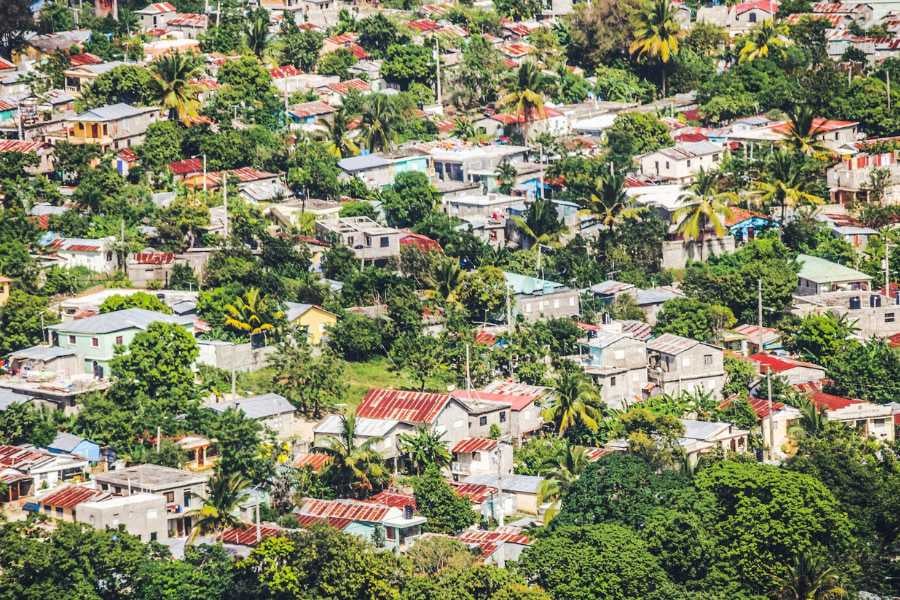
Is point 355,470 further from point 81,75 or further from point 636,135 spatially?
point 81,75

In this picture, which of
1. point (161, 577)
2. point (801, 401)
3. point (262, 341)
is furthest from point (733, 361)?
point (161, 577)

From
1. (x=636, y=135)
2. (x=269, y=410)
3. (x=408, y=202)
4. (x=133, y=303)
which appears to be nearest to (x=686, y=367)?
(x=269, y=410)

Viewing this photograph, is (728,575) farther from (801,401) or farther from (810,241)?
(810,241)

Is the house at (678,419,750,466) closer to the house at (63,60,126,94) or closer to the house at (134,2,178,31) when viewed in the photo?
the house at (63,60,126,94)

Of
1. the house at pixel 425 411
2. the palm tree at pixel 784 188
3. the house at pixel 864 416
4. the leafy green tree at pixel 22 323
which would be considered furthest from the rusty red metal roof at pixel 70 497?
Result: the palm tree at pixel 784 188

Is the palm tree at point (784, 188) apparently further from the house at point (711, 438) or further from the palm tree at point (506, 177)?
the house at point (711, 438)

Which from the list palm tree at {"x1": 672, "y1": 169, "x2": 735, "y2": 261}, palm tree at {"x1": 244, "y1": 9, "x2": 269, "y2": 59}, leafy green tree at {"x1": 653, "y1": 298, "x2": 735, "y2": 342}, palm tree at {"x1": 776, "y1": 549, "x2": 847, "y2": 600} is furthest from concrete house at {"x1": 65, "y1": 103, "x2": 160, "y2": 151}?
palm tree at {"x1": 776, "y1": 549, "x2": 847, "y2": 600}
